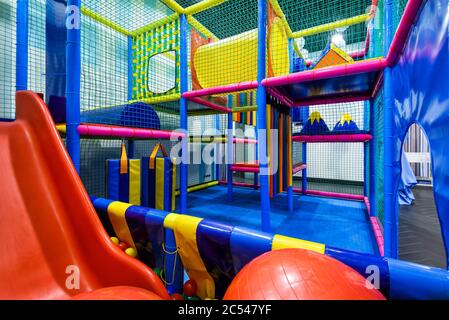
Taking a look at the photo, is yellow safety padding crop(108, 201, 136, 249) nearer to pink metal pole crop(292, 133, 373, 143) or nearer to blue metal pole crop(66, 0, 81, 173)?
blue metal pole crop(66, 0, 81, 173)

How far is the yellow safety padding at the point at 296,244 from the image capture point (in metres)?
0.63

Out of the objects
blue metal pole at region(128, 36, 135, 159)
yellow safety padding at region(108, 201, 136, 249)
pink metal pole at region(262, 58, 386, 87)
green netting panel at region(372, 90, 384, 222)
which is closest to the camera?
yellow safety padding at region(108, 201, 136, 249)

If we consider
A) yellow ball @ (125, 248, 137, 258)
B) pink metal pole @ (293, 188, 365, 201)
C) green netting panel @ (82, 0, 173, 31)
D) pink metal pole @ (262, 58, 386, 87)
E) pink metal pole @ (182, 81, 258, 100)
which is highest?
green netting panel @ (82, 0, 173, 31)

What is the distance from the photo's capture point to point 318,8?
231 centimetres

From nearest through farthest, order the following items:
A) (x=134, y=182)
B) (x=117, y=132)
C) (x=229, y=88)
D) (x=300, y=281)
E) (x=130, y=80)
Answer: (x=300, y=281) < (x=117, y=132) < (x=134, y=182) < (x=229, y=88) < (x=130, y=80)

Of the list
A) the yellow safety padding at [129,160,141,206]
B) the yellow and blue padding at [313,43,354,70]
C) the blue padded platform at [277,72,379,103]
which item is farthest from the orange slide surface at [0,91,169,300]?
the yellow and blue padding at [313,43,354,70]

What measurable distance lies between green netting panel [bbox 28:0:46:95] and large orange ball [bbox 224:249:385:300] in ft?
9.11

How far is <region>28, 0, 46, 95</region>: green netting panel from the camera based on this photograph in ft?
7.11

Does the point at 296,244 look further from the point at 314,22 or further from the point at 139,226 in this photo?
the point at 314,22

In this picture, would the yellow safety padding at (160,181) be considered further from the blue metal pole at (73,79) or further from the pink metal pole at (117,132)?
the blue metal pole at (73,79)

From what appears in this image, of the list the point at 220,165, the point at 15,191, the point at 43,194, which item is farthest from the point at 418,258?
the point at 220,165

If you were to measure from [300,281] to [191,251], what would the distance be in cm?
53

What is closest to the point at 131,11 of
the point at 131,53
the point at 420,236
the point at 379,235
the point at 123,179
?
the point at 131,53

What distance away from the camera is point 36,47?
2211mm
